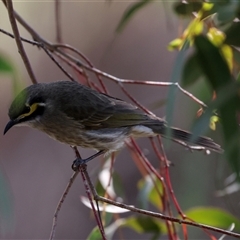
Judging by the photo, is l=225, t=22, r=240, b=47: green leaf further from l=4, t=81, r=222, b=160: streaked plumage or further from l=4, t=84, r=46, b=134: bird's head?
l=4, t=81, r=222, b=160: streaked plumage

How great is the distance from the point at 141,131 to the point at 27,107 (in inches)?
18.3

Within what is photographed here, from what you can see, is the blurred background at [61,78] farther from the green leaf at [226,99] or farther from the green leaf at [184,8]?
the green leaf at [226,99]

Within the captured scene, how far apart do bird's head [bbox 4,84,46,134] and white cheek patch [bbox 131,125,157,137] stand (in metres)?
0.36

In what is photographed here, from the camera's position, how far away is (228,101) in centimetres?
97

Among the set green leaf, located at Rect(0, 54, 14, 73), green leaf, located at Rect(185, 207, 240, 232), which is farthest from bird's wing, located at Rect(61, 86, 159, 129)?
green leaf, located at Rect(0, 54, 14, 73)

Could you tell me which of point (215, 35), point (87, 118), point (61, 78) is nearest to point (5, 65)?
point (215, 35)

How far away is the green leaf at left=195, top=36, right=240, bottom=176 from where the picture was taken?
3.13ft

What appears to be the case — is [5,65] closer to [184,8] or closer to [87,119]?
[184,8]

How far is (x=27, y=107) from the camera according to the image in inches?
77.9

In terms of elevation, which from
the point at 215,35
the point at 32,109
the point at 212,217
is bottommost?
the point at 212,217

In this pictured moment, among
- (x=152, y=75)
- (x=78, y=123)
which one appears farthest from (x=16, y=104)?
(x=152, y=75)

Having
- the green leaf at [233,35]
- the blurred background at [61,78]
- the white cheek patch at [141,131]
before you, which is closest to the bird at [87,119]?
the white cheek patch at [141,131]

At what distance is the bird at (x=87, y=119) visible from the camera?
2.15 meters

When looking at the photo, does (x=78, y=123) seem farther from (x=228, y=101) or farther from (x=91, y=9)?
(x=91, y=9)
